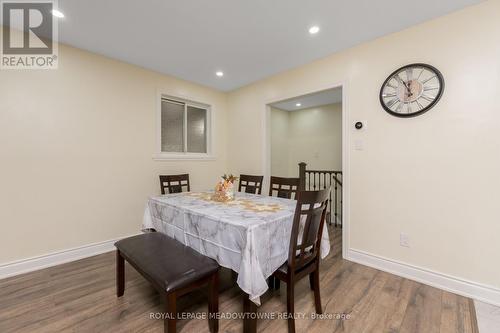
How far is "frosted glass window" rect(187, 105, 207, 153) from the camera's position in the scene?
13.1 ft

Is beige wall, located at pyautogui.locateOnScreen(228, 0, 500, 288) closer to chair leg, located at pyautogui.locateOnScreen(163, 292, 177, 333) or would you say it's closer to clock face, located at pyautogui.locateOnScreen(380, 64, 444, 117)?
clock face, located at pyautogui.locateOnScreen(380, 64, 444, 117)

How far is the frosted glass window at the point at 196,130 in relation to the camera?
3.99 metres

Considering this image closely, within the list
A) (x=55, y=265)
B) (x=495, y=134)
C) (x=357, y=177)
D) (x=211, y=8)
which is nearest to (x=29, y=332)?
(x=55, y=265)

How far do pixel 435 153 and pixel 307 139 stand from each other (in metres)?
3.51

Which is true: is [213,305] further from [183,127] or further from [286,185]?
[183,127]

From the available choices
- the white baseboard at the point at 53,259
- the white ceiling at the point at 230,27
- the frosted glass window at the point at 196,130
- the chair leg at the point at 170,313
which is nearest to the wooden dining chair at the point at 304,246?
the chair leg at the point at 170,313

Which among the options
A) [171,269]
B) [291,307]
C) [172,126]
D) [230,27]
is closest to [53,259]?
[171,269]

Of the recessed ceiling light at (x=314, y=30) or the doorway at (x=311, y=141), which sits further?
the doorway at (x=311, y=141)

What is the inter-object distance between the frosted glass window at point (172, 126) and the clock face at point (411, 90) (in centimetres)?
306

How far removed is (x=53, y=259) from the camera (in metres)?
2.49

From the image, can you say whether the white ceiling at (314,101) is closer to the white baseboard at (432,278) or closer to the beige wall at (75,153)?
the beige wall at (75,153)

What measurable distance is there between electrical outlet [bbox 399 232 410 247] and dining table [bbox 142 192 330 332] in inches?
39.5

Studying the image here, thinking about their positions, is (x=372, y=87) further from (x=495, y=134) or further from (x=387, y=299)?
(x=387, y=299)

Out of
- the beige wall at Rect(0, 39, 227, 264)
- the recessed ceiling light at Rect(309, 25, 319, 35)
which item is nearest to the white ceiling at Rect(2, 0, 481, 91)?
the recessed ceiling light at Rect(309, 25, 319, 35)
